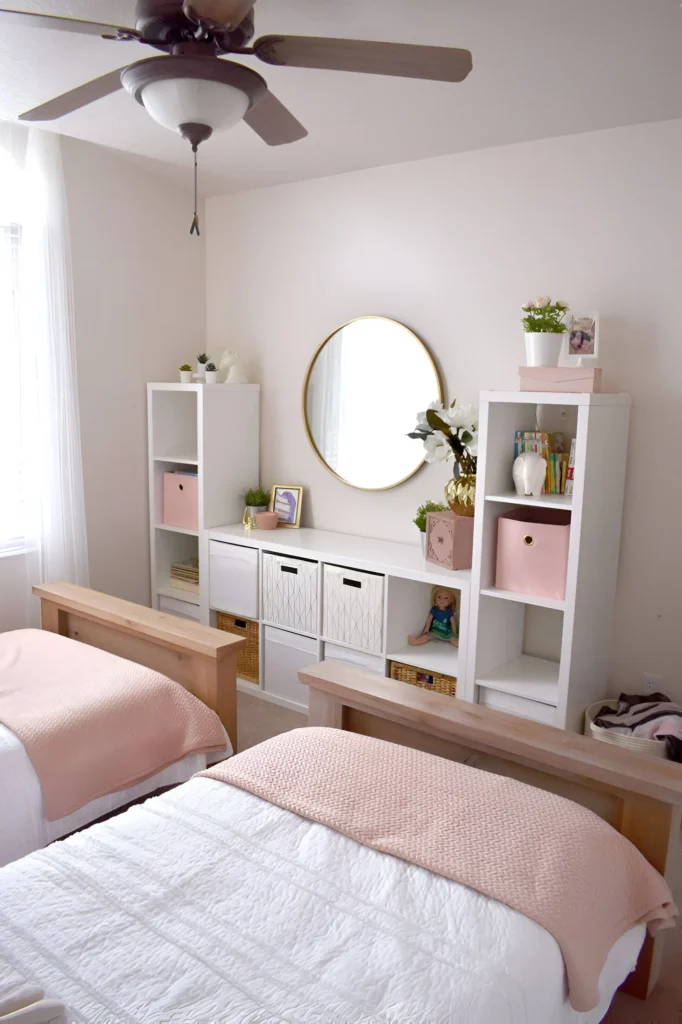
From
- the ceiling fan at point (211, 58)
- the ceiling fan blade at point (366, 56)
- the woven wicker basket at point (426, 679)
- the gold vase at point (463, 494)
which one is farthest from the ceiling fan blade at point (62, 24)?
the woven wicker basket at point (426, 679)

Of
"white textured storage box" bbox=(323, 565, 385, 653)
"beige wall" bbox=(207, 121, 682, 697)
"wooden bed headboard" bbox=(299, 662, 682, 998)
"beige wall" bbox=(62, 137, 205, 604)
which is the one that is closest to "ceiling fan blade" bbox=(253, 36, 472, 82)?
"beige wall" bbox=(207, 121, 682, 697)

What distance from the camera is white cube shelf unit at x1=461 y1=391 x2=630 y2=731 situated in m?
2.45

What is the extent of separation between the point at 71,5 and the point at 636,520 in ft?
7.35

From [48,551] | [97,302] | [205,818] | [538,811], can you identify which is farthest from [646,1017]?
[97,302]

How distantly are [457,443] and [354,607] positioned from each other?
75 cm

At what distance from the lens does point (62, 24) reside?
58.1 inches

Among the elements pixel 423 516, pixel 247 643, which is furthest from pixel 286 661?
pixel 423 516

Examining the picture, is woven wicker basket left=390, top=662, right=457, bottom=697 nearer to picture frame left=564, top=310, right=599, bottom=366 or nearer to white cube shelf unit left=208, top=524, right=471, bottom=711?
white cube shelf unit left=208, top=524, right=471, bottom=711

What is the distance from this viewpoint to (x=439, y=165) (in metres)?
3.06

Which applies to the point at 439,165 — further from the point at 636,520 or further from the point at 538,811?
the point at 538,811

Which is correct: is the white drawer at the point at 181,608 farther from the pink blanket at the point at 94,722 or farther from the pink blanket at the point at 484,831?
the pink blanket at the point at 484,831

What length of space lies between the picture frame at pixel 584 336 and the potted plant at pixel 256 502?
5.28ft

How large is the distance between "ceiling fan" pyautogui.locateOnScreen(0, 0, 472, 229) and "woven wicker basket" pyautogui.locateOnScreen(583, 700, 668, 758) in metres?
1.84

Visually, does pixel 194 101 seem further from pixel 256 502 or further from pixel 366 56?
pixel 256 502
